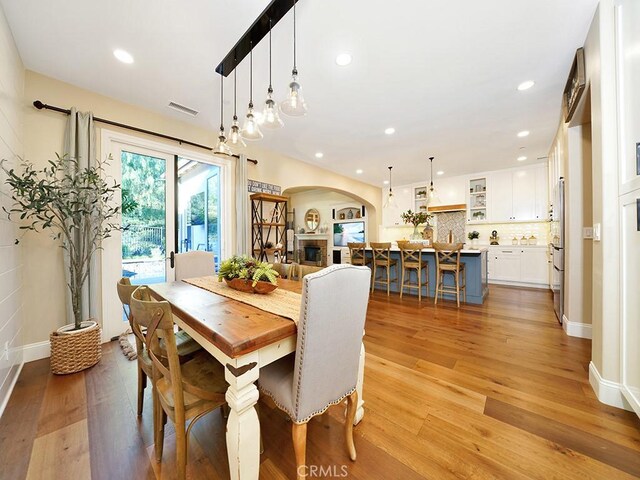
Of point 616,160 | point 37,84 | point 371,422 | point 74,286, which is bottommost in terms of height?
point 371,422

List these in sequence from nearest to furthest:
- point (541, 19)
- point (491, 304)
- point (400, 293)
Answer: point (541, 19) → point (491, 304) → point (400, 293)

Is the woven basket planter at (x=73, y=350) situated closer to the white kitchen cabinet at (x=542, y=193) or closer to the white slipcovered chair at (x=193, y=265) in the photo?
the white slipcovered chair at (x=193, y=265)

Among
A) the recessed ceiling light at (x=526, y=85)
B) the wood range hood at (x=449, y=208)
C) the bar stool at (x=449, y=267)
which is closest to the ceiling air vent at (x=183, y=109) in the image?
the recessed ceiling light at (x=526, y=85)

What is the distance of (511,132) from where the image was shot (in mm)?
3568

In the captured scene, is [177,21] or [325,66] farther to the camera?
[325,66]

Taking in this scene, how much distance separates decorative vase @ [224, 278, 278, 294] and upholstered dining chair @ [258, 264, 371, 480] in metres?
0.53

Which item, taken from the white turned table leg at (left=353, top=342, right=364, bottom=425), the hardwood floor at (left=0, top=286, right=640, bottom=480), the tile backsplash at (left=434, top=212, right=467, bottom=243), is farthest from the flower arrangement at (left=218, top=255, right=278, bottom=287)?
the tile backsplash at (left=434, top=212, right=467, bottom=243)

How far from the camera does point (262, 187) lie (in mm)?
4074

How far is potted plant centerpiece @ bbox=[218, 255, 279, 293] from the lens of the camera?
1.62m

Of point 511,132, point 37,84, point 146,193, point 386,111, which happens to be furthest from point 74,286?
point 511,132

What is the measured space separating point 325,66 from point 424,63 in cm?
90

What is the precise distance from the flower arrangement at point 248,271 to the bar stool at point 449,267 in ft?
10.5

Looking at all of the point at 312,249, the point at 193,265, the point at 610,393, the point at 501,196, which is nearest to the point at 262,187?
the point at 193,265

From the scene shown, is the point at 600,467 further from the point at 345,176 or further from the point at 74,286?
the point at 345,176
